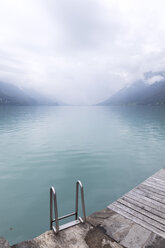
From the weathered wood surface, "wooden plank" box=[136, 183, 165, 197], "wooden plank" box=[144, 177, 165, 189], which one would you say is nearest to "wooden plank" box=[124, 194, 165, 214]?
the weathered wood surface

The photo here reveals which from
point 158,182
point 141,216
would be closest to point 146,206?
point 141,216

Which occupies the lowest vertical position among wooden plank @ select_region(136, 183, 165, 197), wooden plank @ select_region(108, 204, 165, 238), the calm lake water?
the calm lake water

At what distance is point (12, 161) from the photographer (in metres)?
16.5

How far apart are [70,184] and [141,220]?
705 cm

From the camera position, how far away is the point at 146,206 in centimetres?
661

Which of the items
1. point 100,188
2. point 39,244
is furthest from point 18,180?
point 39,244

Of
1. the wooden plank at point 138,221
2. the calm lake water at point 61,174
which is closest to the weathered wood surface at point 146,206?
the wooden plank at point 138,221

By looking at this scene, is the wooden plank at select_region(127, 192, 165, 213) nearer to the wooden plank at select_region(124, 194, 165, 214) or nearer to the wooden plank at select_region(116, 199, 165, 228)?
the wooden plank at select_region(124, 194, 165, 214)

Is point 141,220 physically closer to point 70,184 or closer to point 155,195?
point 155,195

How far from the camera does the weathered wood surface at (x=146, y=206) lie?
5.57 m

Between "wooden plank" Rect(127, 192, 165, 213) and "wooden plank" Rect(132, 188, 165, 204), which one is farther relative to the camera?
"wooden plank" Rect(132, 188, 165, 204)

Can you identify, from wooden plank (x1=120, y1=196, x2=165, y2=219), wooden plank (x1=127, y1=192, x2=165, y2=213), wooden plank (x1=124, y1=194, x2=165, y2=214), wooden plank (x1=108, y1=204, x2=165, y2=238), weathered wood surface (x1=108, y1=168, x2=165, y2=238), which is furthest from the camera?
wooden plank (x1=127, y1=192, x2=165, y2=213)

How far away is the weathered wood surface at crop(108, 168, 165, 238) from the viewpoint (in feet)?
18.3

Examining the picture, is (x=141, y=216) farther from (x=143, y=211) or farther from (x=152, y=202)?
(x=152, y=202)
